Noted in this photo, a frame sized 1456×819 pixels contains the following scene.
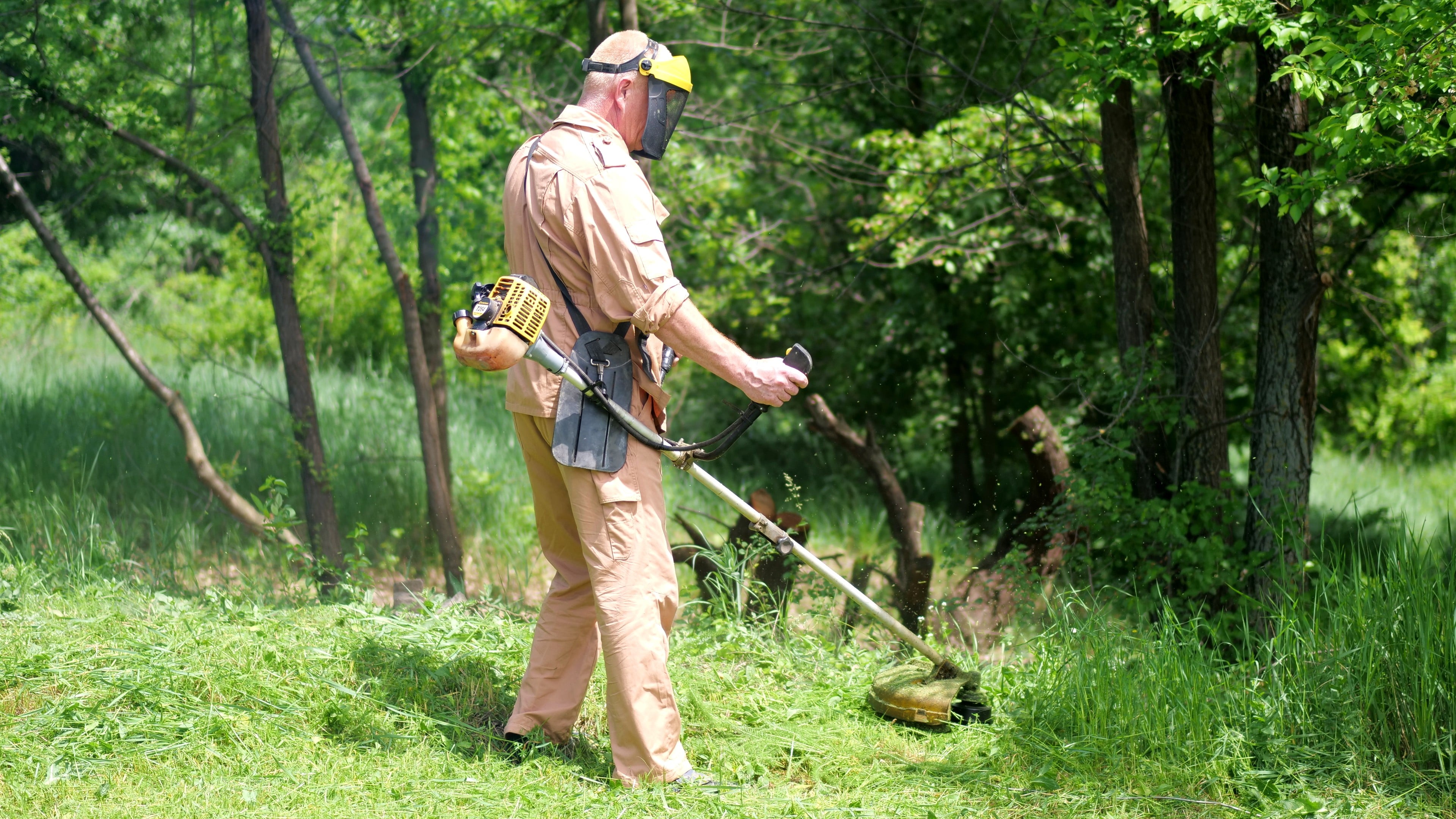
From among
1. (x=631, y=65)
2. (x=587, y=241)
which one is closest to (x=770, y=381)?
(x=587, y=241)

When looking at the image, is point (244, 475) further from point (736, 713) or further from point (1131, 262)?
point (1131, 262)

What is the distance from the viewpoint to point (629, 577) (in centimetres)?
315

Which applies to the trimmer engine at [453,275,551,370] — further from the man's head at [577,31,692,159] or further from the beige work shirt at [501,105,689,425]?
the man's head at [577,31,692,159]

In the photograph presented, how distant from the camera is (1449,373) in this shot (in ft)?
40.3

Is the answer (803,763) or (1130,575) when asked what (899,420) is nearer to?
(1130,575)

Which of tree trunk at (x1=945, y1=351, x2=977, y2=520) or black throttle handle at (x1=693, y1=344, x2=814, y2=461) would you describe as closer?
black throttle handle at (x1=693, y1=344, x2=814, y2=461)

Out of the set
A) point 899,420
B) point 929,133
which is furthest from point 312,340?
point 929,133

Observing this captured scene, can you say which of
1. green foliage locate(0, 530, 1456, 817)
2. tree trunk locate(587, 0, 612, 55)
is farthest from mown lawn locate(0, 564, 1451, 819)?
tree trunk locate(587, 0, 612, 55)

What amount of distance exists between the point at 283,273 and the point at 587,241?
11.8 ft

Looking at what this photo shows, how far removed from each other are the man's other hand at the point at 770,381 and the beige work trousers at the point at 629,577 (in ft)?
1.25

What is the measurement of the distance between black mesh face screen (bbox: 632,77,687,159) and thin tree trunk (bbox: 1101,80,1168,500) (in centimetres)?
270

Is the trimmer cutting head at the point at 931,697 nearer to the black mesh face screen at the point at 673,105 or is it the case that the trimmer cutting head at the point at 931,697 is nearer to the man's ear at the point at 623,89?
the black mesh face screen at the point at 673,105

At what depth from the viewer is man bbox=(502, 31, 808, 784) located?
303 cm

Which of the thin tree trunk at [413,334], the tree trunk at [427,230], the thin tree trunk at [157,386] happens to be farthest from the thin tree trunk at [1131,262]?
the thin tree trunk at [157,386]
